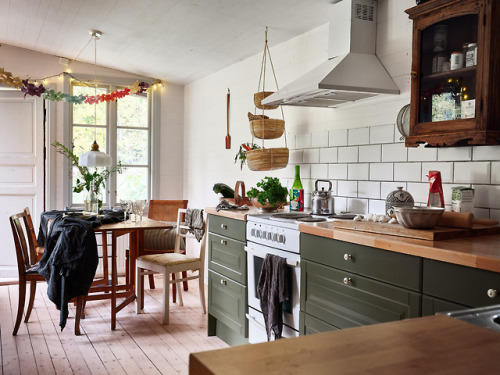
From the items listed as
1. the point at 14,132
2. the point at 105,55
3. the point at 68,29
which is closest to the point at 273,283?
the point at 68,29

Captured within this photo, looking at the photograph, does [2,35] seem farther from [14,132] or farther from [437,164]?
[437,164]

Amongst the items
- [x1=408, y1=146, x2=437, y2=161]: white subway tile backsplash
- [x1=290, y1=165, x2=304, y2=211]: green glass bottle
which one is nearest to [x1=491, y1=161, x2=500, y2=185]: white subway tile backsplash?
[x1=408, y1=146, x2=437, y2=161]: white subway tile backsplash

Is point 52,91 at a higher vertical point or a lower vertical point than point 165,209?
higher

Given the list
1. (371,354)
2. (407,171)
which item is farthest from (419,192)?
(371,354)

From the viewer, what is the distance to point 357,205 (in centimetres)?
329

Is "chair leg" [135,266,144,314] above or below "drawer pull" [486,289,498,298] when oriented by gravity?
below

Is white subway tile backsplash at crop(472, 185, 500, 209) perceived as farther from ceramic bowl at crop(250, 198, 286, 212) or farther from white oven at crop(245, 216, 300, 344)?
ceramic bowl at crop(250, 198, 286, 212)

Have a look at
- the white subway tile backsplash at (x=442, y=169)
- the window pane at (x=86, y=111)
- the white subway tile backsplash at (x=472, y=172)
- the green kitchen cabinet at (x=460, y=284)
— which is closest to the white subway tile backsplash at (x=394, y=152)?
the white subway tile backsplash at (x=442, y=169)

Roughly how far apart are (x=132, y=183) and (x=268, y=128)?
2.98m

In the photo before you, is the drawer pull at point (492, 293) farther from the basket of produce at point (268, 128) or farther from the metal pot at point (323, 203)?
the basket of produce at point (268, 128)

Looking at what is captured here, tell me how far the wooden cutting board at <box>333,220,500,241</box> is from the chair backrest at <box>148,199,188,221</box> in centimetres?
332

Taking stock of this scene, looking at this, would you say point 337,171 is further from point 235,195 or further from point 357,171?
point 235,195

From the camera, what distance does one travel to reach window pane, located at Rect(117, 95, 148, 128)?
242 inches

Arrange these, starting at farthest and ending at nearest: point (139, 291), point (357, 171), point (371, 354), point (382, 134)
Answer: point (139, 291)
point (357, 171)
point (382, 134)
point (371, 354)
